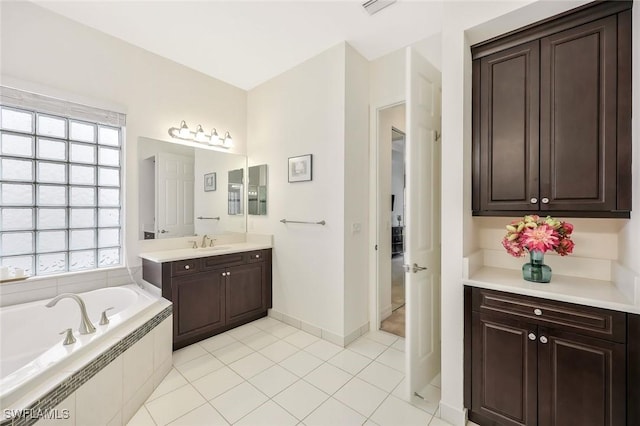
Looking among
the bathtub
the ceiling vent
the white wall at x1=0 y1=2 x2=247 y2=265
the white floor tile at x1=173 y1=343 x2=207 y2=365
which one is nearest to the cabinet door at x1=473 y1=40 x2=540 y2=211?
the ceiling vent

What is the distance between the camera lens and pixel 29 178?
209cm

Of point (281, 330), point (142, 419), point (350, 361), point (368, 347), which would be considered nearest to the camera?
point (142, 419)

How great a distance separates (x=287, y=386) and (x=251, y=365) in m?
0.43

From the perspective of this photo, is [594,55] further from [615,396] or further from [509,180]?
[615,396]

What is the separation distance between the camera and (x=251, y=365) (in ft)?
7.15

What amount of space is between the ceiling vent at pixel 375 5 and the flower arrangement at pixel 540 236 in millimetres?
1839

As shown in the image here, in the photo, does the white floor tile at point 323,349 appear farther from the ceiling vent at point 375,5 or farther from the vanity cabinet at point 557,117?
the ceiling vent at point 375,5

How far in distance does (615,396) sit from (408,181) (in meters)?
1.39

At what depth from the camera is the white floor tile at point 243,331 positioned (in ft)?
8.82

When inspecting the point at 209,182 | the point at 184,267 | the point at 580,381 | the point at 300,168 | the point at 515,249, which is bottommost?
the point at 580,381

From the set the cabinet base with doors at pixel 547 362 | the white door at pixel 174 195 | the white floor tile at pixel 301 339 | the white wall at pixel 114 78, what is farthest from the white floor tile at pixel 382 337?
the white wall at pixel 114 78

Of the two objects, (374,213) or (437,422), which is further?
(374,213)

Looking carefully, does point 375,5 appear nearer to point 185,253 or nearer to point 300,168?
point 300,168

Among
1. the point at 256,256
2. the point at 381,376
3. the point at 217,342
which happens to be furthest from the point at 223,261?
the point at 381,376
